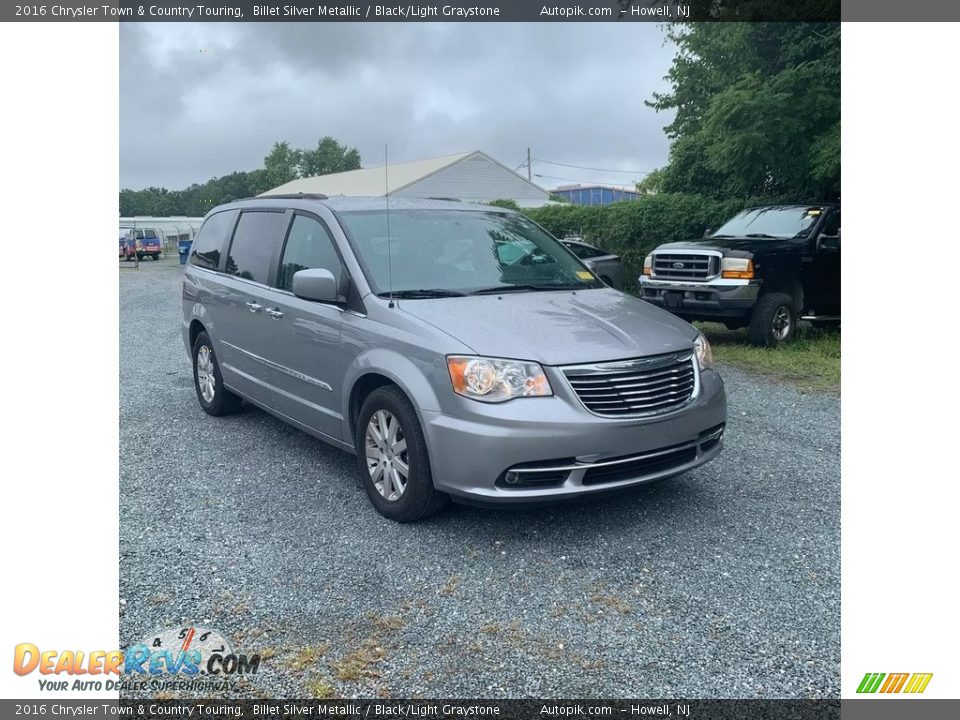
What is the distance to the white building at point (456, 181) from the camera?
127ft

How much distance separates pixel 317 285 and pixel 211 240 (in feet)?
9.35

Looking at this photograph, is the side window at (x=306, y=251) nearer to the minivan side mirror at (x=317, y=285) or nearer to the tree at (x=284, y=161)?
the minivan side mirror at (x=317, y=285)

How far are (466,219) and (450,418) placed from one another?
2.00 metres

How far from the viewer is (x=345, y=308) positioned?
4793 mm

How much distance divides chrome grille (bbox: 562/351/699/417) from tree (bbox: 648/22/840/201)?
9.33 metres

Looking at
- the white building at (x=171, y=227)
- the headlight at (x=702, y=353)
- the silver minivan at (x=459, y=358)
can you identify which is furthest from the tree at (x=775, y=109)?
the white building at (x=171, y=227)

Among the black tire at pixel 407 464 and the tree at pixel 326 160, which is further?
the tree at pixel 326 160

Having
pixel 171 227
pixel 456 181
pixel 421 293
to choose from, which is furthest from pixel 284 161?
pixel 421 293

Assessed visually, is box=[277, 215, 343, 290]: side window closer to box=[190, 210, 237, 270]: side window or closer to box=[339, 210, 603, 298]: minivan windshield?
box=[339, 210, 603, 298]: minivan windshield

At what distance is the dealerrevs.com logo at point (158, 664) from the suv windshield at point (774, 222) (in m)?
9.66

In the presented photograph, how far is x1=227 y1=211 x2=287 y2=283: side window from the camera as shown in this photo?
5828 millimetres

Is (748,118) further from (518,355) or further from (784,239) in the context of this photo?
(518,355)

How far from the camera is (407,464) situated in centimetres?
429

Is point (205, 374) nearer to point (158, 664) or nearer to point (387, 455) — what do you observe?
point (387, 455)
